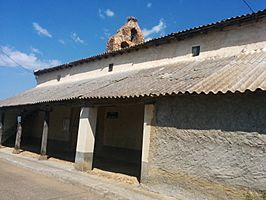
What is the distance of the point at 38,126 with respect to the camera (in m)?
21.7

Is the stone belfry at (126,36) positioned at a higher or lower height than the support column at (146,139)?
higher

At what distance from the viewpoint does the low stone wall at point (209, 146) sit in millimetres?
6004

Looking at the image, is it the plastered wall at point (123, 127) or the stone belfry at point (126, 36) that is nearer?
the plastered wall at point (123, 127)

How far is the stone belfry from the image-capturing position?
24.3 m

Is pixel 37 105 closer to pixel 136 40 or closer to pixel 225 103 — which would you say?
pixel 225 103

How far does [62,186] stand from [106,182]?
134 cm

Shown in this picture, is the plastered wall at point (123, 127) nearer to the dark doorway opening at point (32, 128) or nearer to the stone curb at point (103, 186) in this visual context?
the stone curb at point (103, 186)

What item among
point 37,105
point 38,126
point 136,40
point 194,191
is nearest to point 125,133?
point 37,105

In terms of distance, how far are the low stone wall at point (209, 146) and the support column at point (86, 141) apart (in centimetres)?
Answer: 337

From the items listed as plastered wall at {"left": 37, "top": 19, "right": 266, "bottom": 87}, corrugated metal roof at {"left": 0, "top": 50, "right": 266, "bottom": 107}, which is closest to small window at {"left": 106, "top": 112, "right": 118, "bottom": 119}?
plastered wall at {"left": 37, "top": 19, "right": 266, "bottom": 87}

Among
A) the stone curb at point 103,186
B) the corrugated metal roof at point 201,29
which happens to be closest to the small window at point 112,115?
the corrugated metal roof at point 201,29

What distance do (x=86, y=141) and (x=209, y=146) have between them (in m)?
5.31

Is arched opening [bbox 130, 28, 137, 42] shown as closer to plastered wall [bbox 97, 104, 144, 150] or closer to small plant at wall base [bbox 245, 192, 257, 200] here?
plastered wall [bbox 97, 104, 144, 150]

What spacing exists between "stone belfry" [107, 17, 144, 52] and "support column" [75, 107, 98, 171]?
13.8 meters
